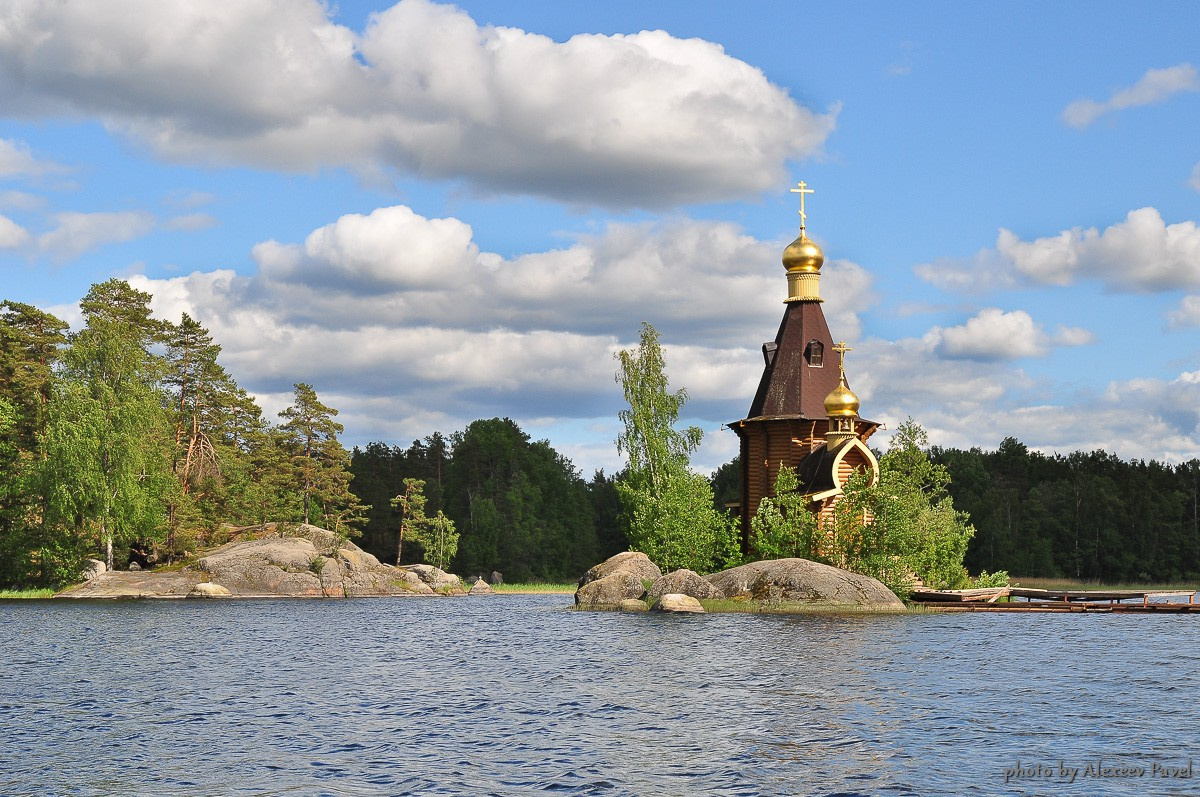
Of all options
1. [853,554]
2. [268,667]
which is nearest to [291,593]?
[853,554]

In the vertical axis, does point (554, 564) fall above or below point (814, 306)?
below

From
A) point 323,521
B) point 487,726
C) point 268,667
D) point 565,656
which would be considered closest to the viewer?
point 487,726

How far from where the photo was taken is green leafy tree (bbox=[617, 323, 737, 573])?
58.2 m

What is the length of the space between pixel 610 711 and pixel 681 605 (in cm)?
2552

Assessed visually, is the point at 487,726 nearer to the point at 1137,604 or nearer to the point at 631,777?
the point at 631,777

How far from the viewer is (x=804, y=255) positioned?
60.8 metres

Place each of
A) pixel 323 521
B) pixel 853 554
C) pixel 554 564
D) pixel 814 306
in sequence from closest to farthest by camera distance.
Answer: pixel 853 554, pixel 814 306, pixel 323 521, pixel 554 564

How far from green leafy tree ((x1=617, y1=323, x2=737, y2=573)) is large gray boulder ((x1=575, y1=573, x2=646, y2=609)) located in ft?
13.6

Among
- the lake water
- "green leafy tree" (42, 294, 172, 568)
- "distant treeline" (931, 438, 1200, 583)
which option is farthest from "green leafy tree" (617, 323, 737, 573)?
"distant treeline" (931, 438, 1200, 583)

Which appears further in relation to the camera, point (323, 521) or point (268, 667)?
point (323, 521)

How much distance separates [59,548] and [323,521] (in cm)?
2504

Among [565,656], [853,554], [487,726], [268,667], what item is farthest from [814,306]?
[487,726]

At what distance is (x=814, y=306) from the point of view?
61125 millimetres

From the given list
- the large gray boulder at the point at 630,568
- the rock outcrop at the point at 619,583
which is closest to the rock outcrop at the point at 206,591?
the large gray boulder at the point at 630,568
